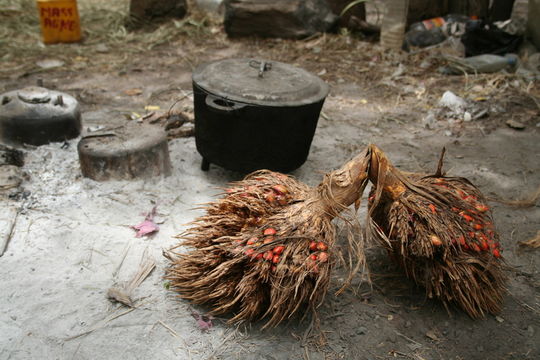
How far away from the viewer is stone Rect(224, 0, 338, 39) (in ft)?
21.7

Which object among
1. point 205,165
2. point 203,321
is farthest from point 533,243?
point 205,165

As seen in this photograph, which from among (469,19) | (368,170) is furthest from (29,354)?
(469,19)

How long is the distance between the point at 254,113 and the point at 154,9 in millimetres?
5179

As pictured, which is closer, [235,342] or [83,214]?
[235,342]

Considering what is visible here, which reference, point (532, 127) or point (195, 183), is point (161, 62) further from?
point (532, 127)

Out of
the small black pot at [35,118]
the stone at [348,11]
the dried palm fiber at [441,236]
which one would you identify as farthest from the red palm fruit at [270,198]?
the stone at [348,11]

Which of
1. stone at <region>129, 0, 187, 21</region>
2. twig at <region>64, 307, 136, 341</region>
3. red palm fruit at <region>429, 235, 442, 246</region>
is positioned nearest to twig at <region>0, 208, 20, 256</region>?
twig at <region>64, 307, 136, 341</region>

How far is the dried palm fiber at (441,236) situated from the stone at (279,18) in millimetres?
4880

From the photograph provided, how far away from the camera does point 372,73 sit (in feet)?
19.1

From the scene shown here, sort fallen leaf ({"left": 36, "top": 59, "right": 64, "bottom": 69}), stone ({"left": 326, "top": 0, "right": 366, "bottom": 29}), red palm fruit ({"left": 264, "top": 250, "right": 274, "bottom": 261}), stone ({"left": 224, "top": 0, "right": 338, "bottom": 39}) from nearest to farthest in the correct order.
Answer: red palm fruit ({"left": 264, "top": 250, "right": 274, "bottom": 261}) < fallen leaf ({"left": 36, "top": 59, "right": 64, "bottom": 69}) < stone ({"left": 224, "top": 0, "right": 338, "bottom": 39}) < stone ({"left": 326, "top": 0, "right": 366, "bottom": 29})

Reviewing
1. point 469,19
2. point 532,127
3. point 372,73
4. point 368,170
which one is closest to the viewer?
point 368,170

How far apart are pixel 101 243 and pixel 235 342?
117cm

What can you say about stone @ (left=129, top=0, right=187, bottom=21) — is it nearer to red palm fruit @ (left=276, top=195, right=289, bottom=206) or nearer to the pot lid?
the pot lid

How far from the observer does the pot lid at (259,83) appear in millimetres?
3031
